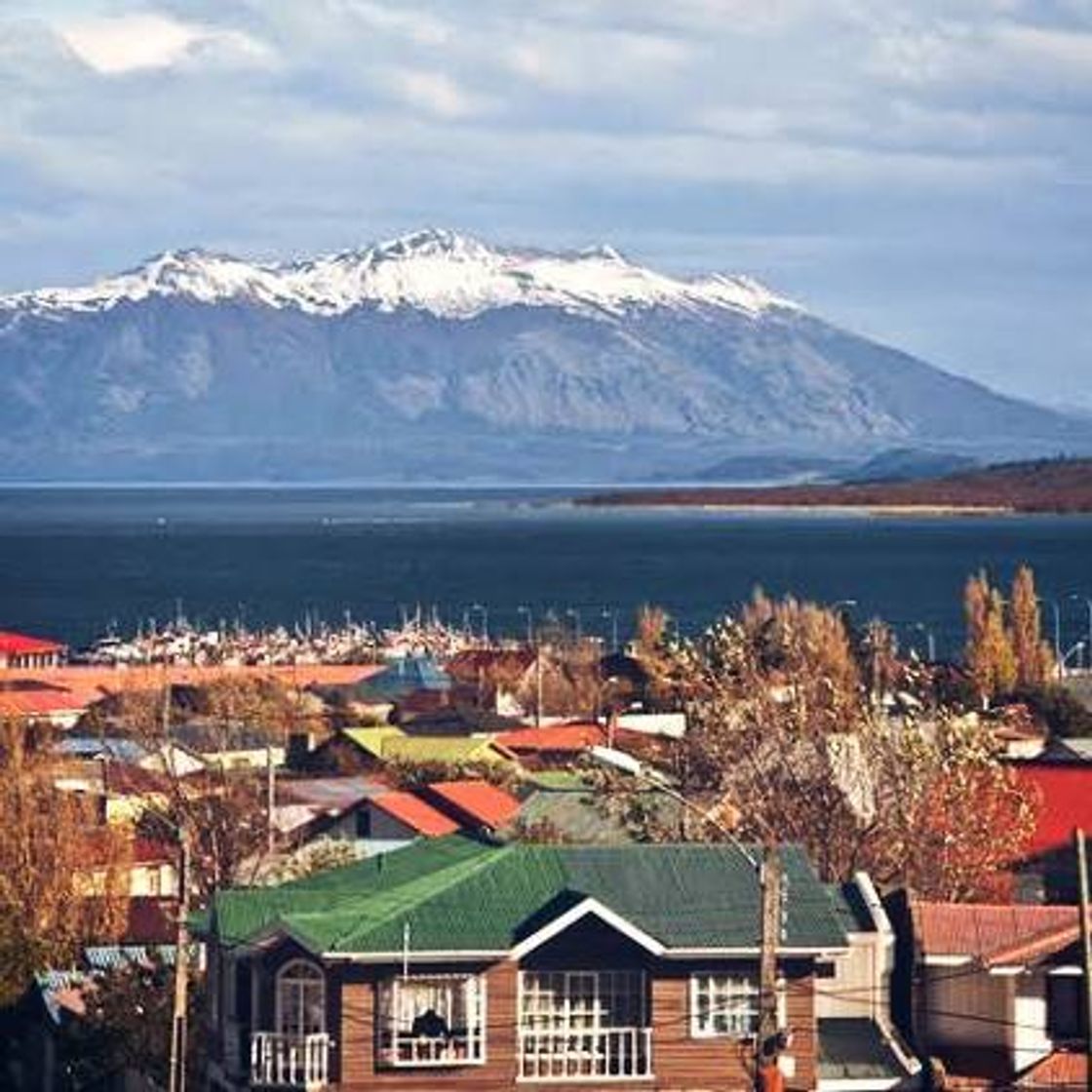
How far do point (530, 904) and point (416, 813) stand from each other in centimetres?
1867

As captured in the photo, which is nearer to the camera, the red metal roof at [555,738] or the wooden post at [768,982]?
the wooden post at [768,982]

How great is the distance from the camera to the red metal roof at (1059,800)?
41406 mm

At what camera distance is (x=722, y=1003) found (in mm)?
28484

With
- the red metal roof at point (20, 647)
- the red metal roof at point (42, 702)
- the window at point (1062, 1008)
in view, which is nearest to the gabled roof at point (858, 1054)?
the window at point (1062, 1008)

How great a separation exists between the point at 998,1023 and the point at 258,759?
3237 cm

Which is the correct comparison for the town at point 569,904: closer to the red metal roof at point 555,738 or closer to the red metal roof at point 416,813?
the red metal roof at point 416,813

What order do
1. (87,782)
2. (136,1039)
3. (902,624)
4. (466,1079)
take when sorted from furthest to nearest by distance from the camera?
(902,624) → (87,782) → (136,1039) → (466,1079)

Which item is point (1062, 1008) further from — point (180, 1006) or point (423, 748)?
point (423, 748)

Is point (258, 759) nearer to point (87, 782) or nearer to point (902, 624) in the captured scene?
point (87, 782)

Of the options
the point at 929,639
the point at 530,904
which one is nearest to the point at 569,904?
the point at 530,904

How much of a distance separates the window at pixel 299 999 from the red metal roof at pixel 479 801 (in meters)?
14.9

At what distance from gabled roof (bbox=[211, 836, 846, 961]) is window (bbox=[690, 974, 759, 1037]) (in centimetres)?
29

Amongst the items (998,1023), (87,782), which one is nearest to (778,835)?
(998,1023)

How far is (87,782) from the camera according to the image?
5238 centimetres
